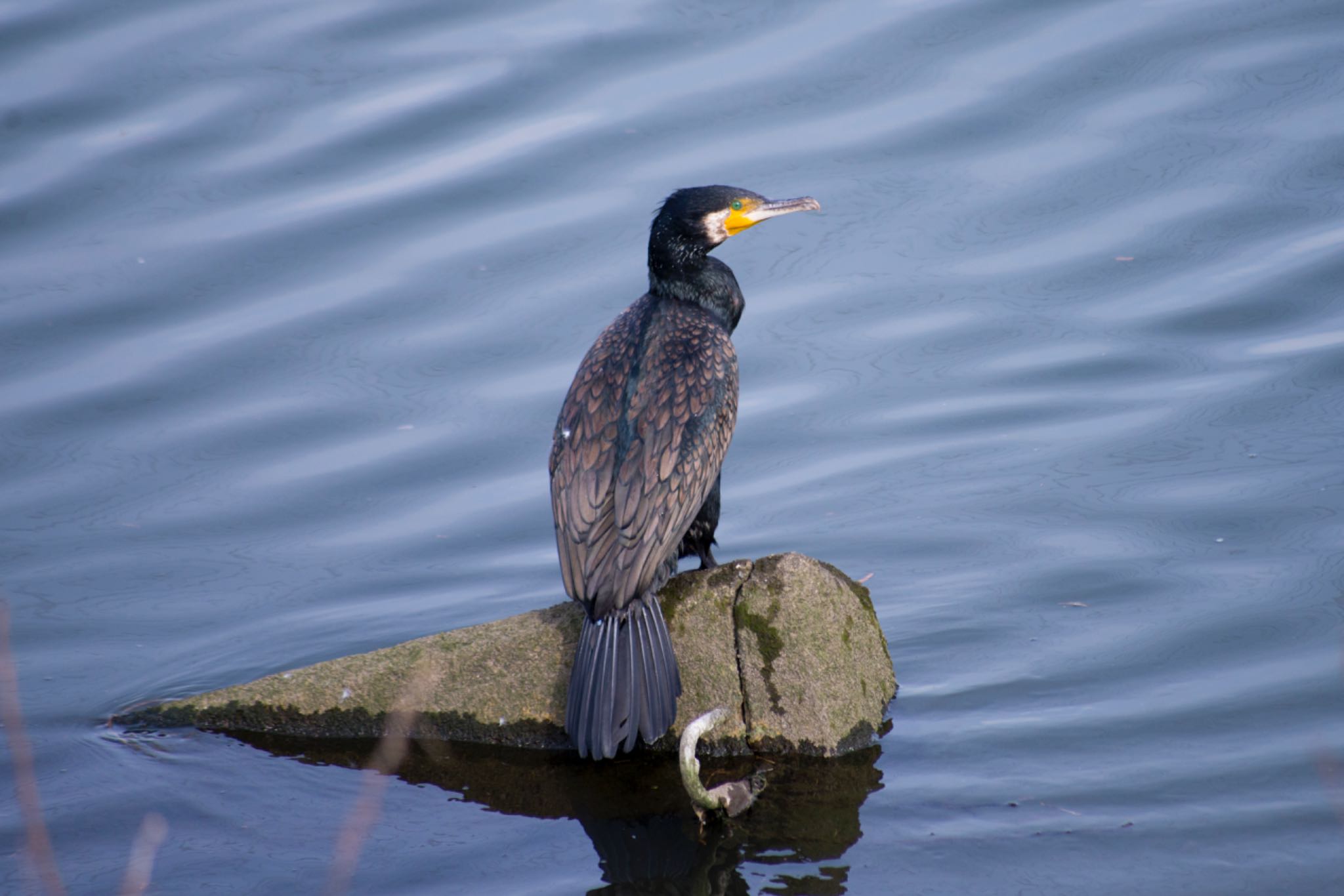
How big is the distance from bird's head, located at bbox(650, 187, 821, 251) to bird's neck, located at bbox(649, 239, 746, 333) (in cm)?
3

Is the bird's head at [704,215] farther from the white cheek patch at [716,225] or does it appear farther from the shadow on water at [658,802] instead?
the shadow on water at [658,802]

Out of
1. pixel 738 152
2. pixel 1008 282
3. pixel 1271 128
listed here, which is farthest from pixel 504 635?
pixel 1271 128

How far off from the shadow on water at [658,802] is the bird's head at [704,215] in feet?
5.73

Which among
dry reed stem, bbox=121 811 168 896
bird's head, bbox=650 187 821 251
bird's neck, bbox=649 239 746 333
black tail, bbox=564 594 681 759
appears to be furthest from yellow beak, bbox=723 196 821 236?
dry reed stem, bbox=121 811 168 896

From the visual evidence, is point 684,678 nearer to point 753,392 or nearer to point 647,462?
point 647,462

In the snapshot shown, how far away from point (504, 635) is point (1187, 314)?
4.08 meters

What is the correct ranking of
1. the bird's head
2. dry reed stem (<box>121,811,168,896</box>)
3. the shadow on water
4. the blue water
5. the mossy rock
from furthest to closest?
the bird's head → the mossy rock → the blue water → the shadow on water → dry reed stem (<box>121,811,168,896</box>)

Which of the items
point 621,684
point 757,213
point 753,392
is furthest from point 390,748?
point 753,392

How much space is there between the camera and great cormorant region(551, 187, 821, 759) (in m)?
4.46

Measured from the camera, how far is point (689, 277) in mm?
5344

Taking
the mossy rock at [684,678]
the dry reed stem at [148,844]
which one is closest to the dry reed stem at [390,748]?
the mossy rock at [684,678]

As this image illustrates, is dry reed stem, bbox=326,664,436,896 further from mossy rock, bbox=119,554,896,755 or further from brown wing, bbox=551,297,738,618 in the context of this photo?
brown wing, bbox=551,297,738,618

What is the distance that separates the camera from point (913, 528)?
245 inches

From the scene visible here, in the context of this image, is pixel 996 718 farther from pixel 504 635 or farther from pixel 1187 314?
pixel 1187 314
